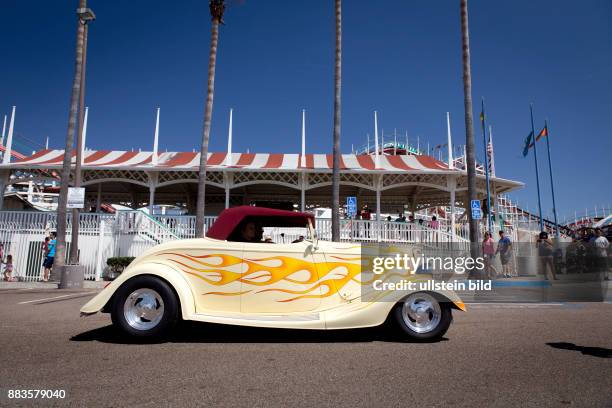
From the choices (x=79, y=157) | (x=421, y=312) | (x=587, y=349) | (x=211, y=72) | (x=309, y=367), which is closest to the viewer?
(x=309, y=367)

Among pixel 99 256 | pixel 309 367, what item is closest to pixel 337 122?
pixel 99 256

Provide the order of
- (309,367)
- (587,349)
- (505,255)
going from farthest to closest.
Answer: (505,255), (587,349), (309,367)

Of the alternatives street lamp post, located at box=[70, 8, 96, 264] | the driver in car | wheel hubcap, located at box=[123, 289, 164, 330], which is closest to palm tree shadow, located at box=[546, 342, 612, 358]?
the driver in car

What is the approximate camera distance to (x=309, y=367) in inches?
132

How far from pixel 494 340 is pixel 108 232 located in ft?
45.4

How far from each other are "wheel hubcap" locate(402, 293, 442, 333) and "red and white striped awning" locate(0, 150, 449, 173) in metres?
15.4

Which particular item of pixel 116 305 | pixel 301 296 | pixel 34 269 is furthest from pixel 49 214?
pixel 301 296

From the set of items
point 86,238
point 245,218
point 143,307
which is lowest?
point 143,307

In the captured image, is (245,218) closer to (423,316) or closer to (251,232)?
(251,232)

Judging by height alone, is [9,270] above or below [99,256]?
below

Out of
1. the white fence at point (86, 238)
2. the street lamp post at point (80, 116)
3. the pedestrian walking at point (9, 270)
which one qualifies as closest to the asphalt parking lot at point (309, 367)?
the street lamp post at point (80, 116)

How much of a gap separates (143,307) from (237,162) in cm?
1736

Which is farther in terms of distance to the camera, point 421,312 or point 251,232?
point 251,232

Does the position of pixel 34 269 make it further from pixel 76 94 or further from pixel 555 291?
pixel 555 291
